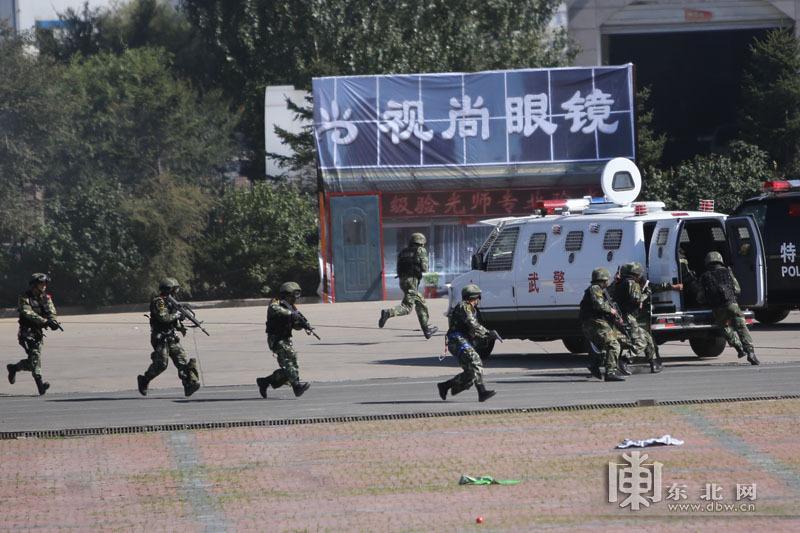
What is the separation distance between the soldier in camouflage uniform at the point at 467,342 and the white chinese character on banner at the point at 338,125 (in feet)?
65.9

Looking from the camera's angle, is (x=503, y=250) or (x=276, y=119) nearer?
(x=503, y=250)

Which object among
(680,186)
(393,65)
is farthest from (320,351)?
(393,65)

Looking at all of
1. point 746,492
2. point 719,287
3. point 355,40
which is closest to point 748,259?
point 719,287

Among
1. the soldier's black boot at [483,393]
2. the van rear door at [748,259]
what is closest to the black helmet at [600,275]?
the soldier's black boot at [483,393]

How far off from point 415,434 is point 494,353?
8079 millimetres

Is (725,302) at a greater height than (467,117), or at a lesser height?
lesser

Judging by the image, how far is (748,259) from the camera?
18.2 meters

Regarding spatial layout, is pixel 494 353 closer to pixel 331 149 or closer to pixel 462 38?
pixel 331 149

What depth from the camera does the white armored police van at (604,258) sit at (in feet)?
57.7

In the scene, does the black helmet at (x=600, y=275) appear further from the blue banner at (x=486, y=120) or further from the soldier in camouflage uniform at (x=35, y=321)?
the blue banner at (x=486, y=120)

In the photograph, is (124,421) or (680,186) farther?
(680,186)

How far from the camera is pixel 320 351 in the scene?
21422mm

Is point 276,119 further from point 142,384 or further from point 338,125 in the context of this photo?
point 142,384

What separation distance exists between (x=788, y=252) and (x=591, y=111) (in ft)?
41.9
